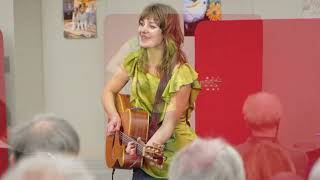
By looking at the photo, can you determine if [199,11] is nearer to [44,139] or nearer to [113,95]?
[113,95]

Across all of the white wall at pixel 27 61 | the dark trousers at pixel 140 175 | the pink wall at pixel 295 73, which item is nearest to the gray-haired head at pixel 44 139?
the dark trousers at pixel 140 175

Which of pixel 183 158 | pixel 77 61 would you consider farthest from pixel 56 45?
pixel 183 158

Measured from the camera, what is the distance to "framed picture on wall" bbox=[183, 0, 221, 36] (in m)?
3.39

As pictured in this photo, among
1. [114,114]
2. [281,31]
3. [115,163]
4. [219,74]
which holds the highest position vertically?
[281,31]

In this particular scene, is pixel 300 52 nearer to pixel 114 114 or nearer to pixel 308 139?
pixel 308 139

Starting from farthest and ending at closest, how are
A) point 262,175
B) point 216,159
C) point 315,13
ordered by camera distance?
point 315,13
point 262,175
point 216,159

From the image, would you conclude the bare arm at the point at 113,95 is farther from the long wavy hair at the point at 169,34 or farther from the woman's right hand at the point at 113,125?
the long wavy hair at the point at 169,34

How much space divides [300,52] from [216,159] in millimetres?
1728

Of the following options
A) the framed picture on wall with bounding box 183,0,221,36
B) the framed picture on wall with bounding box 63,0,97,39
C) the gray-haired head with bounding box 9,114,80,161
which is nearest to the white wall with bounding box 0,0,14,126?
the framed picture on wall with bounding box 63,0,97,39

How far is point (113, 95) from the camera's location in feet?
11.7

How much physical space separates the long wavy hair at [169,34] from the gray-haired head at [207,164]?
1.64 metres

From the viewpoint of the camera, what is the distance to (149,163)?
352 centimetres

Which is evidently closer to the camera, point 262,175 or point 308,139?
point 262,175

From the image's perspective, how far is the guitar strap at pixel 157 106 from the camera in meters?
3.45
